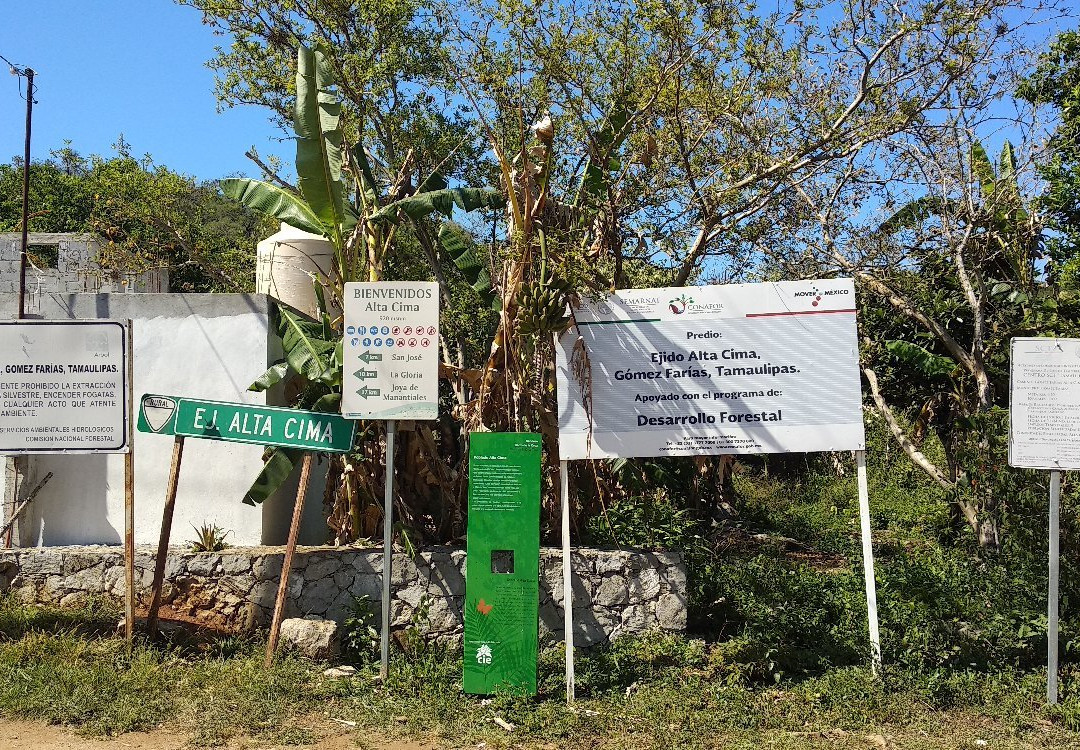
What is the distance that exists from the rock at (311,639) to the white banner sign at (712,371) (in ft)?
7.09

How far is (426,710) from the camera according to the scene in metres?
5.96

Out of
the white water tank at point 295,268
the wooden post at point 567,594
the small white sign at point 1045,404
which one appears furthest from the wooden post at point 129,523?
the small white sign at point 1045,404

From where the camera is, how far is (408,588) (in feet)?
23.6

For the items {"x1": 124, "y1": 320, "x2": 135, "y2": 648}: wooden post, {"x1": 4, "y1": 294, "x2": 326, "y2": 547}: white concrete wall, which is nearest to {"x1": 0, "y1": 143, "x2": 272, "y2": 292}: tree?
{"x1": 4, "y1": 294, "x2": 326, "y2": 547}: white concrete wall

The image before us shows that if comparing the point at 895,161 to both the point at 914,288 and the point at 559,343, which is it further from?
the point at 559,343

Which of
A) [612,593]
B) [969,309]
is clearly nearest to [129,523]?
[612,593]

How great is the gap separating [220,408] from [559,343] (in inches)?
99.1

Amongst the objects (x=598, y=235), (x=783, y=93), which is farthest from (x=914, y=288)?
(x=598, y=235)

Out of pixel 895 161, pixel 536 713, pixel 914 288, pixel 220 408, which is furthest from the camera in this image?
pixel 914 288

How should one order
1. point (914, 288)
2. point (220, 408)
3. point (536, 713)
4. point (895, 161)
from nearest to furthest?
point (536, 713), point (220, 408), point (895, 161), point (914, 288)

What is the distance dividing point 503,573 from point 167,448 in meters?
3.64

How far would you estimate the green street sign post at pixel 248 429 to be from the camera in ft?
21.9

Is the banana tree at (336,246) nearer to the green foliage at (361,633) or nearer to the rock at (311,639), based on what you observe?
the green foliage at (361,633)

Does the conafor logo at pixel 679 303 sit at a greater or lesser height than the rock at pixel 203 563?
greater
